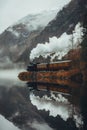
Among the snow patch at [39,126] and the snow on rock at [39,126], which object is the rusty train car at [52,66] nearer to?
the snow on rock at [39,126]

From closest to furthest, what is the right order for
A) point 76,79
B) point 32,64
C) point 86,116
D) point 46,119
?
point 86,116 < point 46,119 < point 76,79 < point 32,64

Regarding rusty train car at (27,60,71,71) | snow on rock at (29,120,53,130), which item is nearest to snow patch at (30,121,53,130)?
snow on rock at (29,120,53,130)

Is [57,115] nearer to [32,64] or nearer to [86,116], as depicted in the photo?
[86,116]

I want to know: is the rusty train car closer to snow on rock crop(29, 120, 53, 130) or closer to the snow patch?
snow on rock crop(29, 120, 53, 130)

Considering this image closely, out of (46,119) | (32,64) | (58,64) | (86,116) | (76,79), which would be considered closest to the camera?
(86,116)

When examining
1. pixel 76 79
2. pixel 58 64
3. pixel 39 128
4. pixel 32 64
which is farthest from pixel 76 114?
pixel 32 64

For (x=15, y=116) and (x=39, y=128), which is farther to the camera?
(x=15, y=116)

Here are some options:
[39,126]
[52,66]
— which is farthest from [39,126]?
[52,66]

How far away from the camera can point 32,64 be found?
420 feet

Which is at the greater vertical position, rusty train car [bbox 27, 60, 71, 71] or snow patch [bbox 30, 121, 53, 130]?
snow patch [bbox 30, 121, 53, 130]

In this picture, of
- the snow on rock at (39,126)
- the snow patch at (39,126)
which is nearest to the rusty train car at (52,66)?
the snow on rock at (39,126)

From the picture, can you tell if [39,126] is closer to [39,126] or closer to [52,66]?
[39,126]

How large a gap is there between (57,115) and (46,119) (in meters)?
2.05

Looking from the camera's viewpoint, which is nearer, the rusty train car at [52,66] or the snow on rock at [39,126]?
the snow on rock at [39,126]
